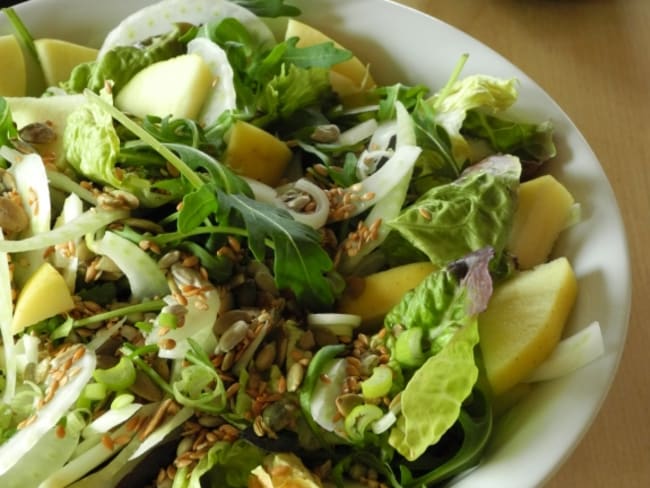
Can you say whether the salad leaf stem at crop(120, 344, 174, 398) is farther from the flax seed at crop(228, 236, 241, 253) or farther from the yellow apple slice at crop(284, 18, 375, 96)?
the yellow apple slice at crop(284, 18, 375, 96)

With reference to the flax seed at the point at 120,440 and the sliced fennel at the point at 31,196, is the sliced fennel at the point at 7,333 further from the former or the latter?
the flax seed at the point at 120,440

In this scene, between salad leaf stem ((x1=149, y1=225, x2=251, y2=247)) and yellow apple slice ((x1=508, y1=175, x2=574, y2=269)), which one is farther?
yellow apple slice ((x1=508, y1=175, x2=574, y2=269))

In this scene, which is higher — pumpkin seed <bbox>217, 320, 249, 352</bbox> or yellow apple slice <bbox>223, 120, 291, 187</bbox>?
yellow apple slice <bbox>223, 120, 291, 187</bbox>

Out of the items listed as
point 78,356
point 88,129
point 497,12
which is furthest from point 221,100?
point 497,12

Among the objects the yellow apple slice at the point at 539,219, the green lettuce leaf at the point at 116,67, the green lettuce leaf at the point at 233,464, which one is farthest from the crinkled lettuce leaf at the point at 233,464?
the green lettuce leaf at the point at 116,67

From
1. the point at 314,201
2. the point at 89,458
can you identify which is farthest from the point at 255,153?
the point at 89,458

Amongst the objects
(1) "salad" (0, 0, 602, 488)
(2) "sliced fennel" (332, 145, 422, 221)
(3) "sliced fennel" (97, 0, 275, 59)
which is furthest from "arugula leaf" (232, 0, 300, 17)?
(2) "sliced fennel" (332, 145, 422, 221)

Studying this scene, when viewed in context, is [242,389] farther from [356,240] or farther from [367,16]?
[367,16]
